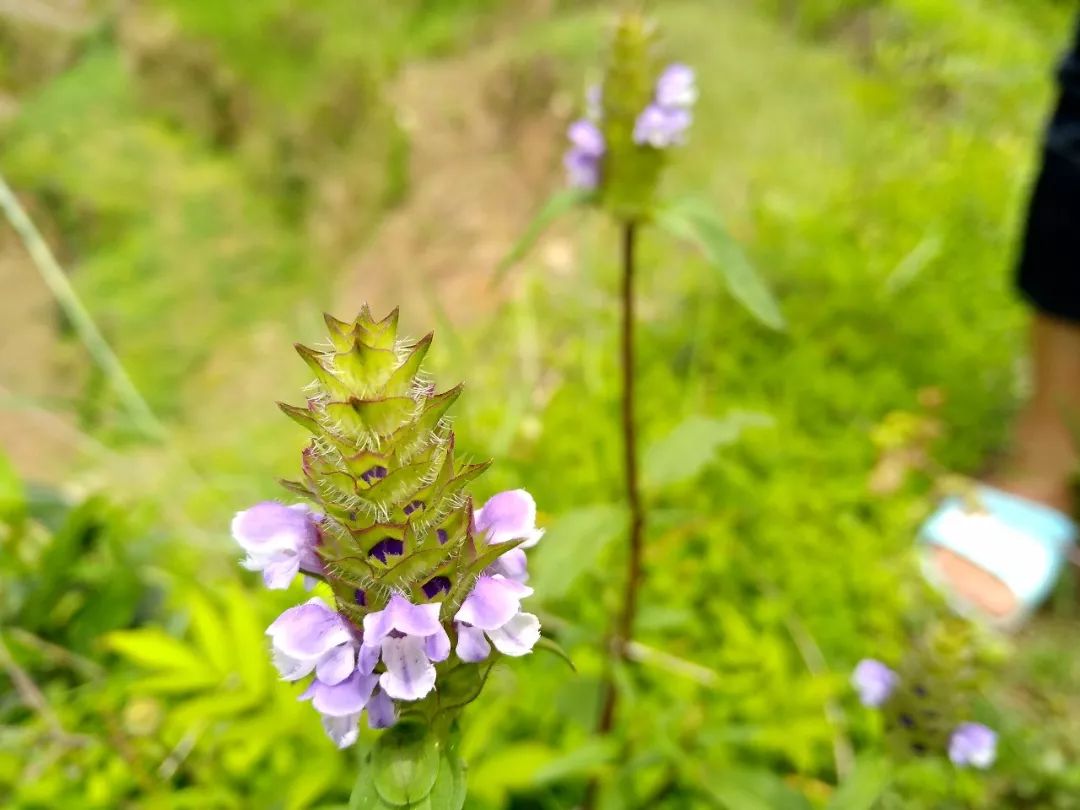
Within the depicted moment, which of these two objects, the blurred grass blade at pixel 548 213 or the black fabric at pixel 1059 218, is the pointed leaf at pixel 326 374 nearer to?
the blurred grass blade at pixel 548 213

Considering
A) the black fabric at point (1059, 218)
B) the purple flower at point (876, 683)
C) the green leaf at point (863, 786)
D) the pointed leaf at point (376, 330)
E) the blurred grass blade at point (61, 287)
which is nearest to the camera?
the pointed leaf at point (376, 330)

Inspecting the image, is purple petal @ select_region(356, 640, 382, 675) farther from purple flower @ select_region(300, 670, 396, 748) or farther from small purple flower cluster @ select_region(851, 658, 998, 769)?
small purple flower cluster @ select_region(851, 658, 998, 769)

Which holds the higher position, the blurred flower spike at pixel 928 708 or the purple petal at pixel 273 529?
the purple petal at pixel 273 529

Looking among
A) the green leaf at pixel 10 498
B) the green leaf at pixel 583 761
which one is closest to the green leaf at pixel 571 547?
the green leaf at pixel 583 761

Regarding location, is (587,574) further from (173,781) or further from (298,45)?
(298,45)

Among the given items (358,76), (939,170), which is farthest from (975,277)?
(358,76)

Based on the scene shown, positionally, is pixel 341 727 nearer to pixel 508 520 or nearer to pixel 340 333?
pixel 508 520
